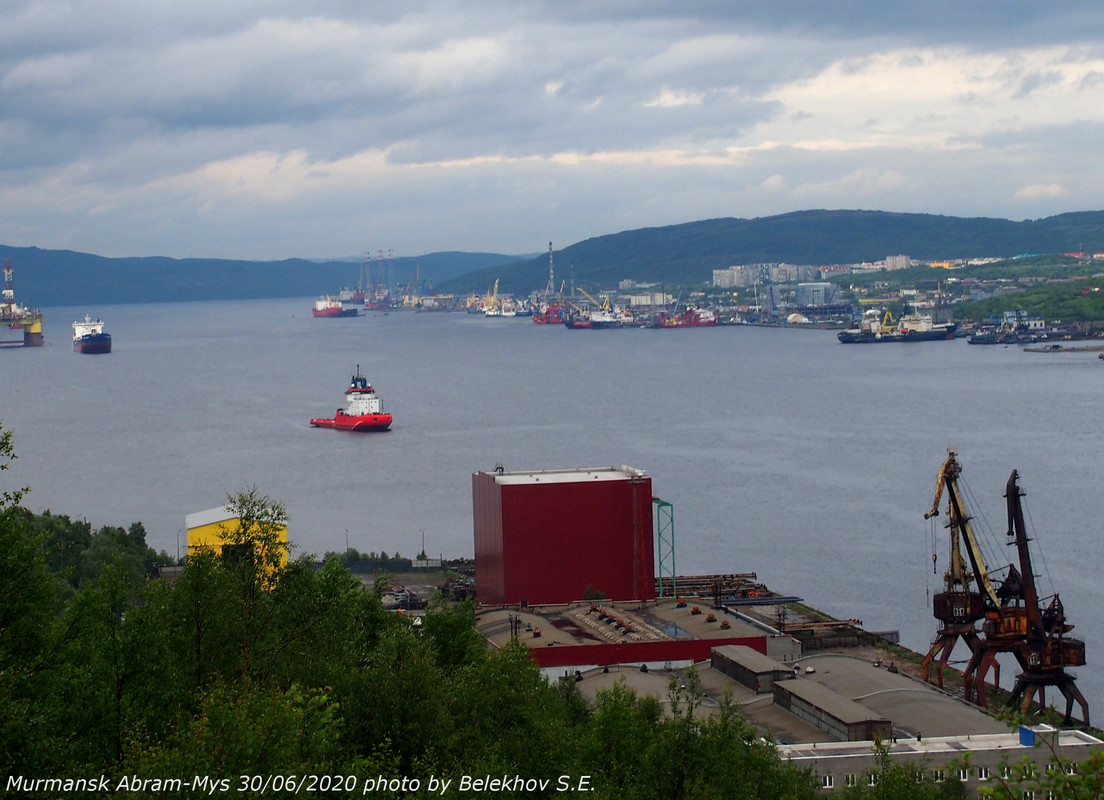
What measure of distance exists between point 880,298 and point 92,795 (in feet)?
271

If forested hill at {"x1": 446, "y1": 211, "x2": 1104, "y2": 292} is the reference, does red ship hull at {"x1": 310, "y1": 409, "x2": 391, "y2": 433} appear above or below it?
below

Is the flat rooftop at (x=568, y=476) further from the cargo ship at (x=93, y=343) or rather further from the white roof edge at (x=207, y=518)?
the cargo ship at (x=93, y=343)

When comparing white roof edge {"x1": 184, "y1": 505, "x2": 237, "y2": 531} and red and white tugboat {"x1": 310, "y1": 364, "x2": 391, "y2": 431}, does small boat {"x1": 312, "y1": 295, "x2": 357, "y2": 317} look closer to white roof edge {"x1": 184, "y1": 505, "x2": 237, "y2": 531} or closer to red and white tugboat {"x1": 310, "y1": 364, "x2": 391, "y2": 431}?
red and white tugboat {"x1": 310, "y1": 364, "x2": 391, "y2": 431}

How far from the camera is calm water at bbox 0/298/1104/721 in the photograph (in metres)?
17.7

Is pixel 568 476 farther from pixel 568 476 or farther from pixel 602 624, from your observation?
pixel 602 624

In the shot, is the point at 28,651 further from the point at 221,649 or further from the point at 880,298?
the point at 880,298

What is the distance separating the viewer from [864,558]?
17.0 metres

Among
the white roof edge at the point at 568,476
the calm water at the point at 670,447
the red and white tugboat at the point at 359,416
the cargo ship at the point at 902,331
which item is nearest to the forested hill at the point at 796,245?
the cargo ship at the point at 902,331

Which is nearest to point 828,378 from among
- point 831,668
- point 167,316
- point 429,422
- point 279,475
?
point 429,422

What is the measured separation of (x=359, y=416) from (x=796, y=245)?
103 meters

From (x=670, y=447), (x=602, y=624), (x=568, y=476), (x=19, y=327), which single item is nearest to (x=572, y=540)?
(x=568, y=476)

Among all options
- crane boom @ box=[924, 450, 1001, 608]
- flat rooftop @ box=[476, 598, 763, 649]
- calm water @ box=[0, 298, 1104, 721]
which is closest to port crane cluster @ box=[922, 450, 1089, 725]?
crane boom @ box=[924, 450, 1001, 608]

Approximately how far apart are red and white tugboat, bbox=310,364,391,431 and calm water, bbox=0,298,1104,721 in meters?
0.52

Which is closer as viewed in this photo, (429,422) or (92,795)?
(92,795)
